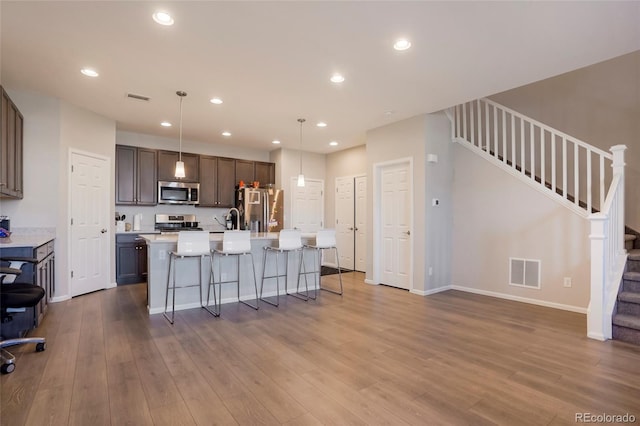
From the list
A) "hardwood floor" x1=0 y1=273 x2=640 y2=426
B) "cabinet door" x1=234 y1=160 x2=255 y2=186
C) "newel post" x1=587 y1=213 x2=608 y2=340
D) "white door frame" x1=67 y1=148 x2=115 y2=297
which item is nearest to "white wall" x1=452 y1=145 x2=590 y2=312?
"hardwood floor" x1=0 y1=273 x2=640 y2=426

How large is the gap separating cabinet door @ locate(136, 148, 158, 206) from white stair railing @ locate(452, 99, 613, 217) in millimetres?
5327

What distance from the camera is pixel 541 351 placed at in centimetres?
286

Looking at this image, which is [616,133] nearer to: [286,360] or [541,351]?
[541,351]

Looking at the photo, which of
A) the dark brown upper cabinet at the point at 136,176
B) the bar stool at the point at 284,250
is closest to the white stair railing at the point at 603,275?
the bar stool at the point at 284,250

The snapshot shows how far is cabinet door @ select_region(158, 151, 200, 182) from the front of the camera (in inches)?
241

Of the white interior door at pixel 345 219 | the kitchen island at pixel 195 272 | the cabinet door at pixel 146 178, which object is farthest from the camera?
the white interior door at pixel 345 219

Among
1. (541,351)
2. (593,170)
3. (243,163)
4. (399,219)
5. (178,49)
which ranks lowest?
(541,351)

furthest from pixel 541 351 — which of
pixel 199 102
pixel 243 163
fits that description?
pixel 243 163

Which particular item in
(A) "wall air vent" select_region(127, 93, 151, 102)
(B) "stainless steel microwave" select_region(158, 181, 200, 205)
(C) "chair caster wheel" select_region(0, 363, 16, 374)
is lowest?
(C) "chair caster wheel" select_region(0, 363, 16, 374)

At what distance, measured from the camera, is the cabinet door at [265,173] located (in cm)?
725

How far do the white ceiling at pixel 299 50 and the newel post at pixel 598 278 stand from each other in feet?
5.33

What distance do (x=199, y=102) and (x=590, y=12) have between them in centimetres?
414

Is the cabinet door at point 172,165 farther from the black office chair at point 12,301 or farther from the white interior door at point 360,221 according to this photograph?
the black office chair at point 12,301

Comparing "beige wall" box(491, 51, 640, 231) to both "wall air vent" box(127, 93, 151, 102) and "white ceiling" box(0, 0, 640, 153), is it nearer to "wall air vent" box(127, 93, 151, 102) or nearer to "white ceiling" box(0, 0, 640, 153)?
"white ceiling" box(0, 0, 640, 153)
